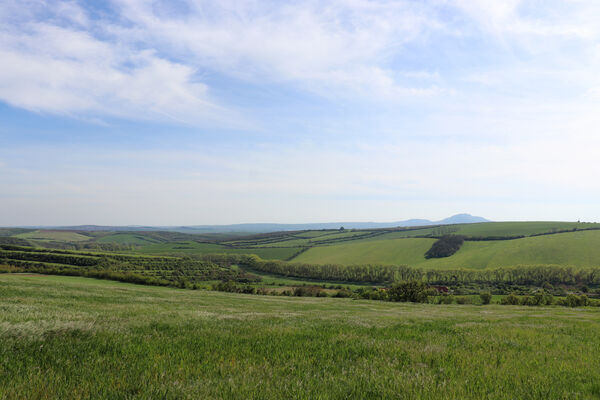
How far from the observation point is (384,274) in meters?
154

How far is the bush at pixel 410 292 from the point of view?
71.8 metres

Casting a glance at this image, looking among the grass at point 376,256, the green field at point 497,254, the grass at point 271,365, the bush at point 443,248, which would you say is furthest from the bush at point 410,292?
the bush at point 443,248

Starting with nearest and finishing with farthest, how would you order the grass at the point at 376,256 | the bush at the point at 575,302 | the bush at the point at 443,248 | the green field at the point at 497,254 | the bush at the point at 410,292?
the bush at the point at 410,292
the bush at the point at 575,302
the green field at the point at 497,254
the grass at the point at 376,256
the bush at the point at 443,248

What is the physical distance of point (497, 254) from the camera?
537ft

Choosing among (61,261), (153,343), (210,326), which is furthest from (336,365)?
(61,261)

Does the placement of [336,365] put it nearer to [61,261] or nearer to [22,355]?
[22,355]

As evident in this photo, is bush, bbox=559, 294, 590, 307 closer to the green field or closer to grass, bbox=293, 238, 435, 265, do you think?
the green field

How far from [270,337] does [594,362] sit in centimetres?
840

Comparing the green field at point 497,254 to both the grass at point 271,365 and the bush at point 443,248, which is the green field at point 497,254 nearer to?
the bush at point 443,248

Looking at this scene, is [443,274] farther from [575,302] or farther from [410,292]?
[410,292]

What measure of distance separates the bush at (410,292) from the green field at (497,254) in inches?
3681

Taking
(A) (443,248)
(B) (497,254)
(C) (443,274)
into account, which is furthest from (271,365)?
(A) (443,248)

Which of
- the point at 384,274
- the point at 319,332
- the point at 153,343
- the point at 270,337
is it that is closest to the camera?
the point at 153,343

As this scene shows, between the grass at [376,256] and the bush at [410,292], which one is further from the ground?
the bush at [410,292]
